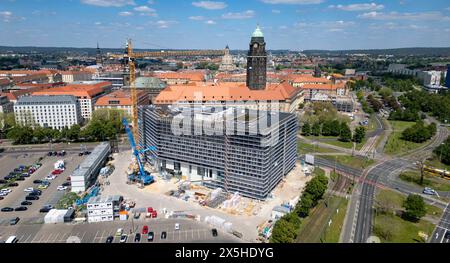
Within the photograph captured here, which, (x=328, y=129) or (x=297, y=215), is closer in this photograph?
(x=297, y=215)

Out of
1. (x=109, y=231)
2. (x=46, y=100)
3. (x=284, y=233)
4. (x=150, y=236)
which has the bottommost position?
(x=109, y=231)

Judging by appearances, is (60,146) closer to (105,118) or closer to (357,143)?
(105,118)

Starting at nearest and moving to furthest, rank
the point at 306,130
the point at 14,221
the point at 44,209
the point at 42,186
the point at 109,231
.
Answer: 1. the point at 109,231
2. the point at 14,221
3. the point at 44,209
4. the point at 42,186
5. the point at 306,130

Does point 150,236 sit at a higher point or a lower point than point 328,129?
lower

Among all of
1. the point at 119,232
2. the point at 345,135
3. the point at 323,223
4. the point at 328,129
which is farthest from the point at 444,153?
the point at 119,232

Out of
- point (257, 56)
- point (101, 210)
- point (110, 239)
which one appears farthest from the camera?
point (257, 56)

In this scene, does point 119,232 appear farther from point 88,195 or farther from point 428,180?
point 428,180

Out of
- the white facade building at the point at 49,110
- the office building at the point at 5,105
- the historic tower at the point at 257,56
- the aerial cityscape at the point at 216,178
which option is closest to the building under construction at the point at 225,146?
the aerial cityscape at the point at 216,178
